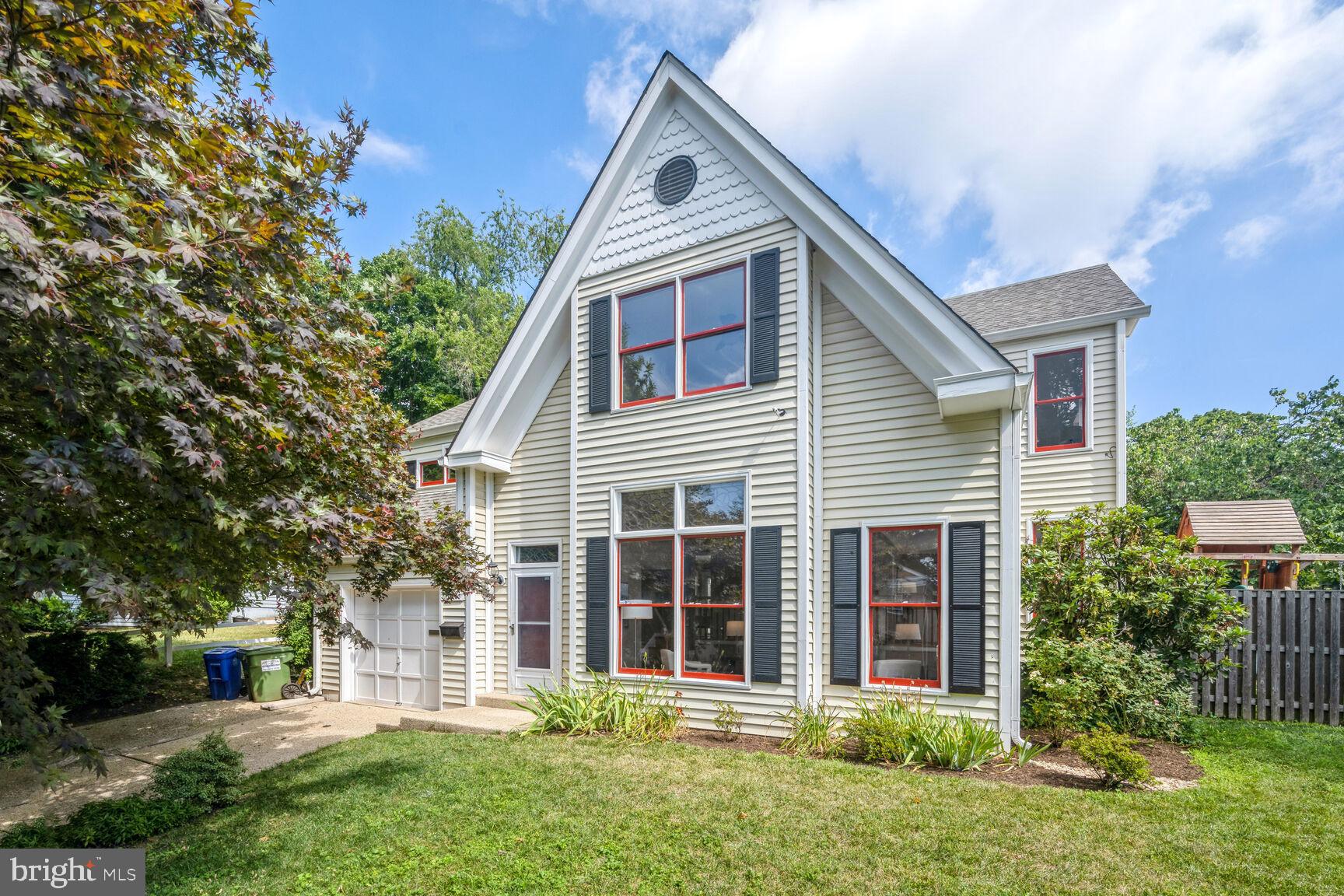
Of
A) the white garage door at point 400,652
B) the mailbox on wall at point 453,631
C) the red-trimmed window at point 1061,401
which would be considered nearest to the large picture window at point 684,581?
the mailbox on wall at point 453,631

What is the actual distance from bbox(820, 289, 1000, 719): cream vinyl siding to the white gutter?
34 centimetres

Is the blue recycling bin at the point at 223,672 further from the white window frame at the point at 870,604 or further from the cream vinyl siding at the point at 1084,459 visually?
the cream vinyl siding at the point at 1084,459

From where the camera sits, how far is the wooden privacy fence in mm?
8492

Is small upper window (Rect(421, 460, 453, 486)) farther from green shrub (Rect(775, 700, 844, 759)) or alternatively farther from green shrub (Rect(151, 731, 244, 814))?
green shrub (Rect(775, 700, 844, 759))

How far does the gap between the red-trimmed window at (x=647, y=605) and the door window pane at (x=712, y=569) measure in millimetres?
233

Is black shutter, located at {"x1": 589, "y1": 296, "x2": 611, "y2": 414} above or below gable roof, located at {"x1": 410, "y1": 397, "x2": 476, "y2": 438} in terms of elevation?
above

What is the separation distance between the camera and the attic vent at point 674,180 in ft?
30.1

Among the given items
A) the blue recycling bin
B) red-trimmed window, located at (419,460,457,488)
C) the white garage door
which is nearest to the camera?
the white garage door

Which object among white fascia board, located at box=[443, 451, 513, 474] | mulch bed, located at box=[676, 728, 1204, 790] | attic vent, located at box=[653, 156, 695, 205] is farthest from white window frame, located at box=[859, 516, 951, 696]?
white fascia board, located at box=[443, 451, 513, 474]

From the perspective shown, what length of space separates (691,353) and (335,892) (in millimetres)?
6776

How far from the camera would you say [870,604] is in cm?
781

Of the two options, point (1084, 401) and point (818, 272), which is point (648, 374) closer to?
point (818, 272)

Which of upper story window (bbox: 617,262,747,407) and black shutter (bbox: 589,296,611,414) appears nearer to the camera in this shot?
upper story window (bbox: 617,262,747,407)

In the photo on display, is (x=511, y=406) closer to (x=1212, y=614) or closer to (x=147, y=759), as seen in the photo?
(x=147, y=759)
